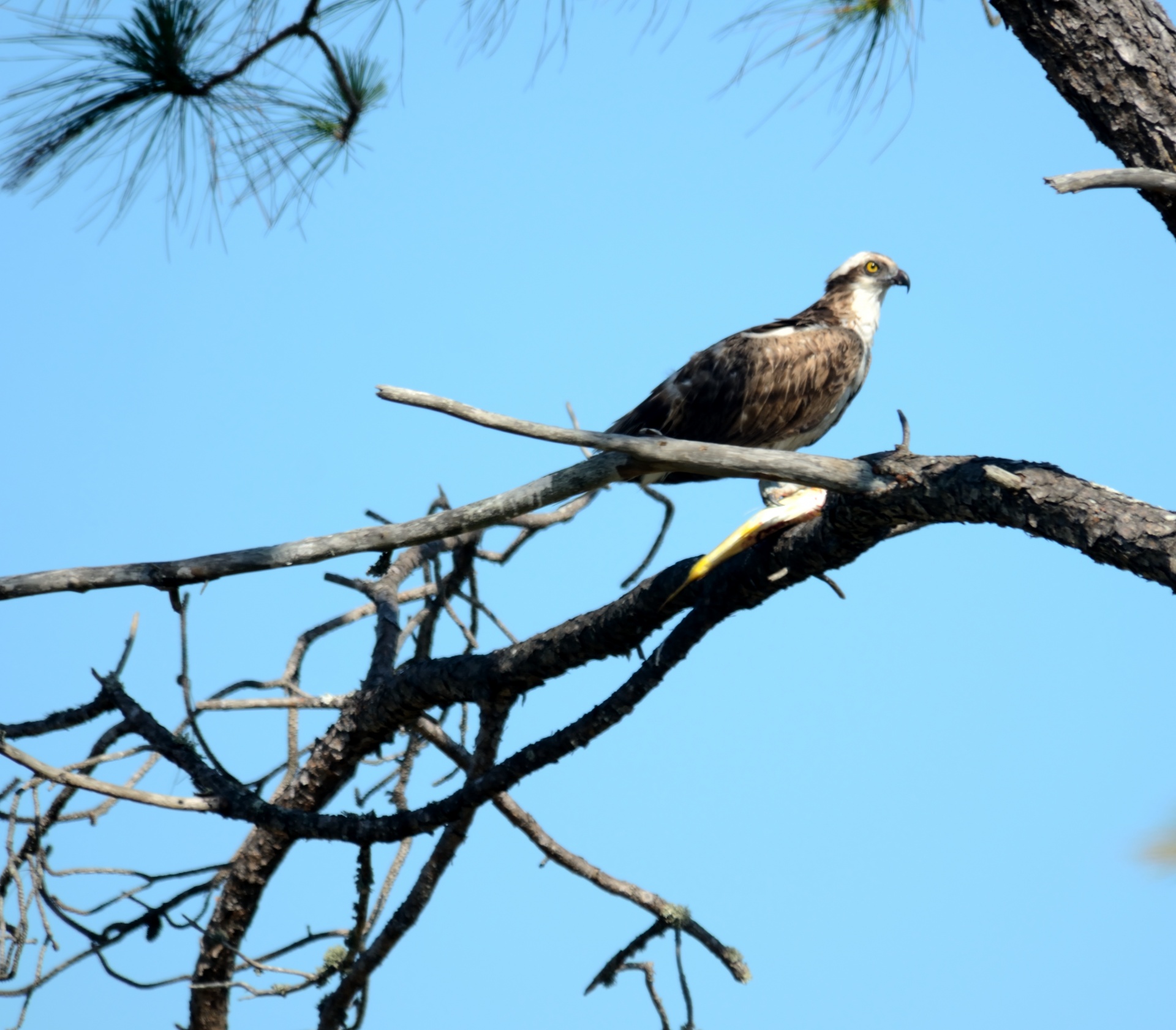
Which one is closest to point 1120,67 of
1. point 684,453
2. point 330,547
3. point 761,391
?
point 684,453

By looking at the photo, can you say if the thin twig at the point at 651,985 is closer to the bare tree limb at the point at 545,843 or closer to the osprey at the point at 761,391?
the bare tree limb at the point at 545,843

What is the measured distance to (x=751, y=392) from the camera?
19.8 feet

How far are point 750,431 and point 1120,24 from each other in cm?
277

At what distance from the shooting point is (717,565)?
3902mm

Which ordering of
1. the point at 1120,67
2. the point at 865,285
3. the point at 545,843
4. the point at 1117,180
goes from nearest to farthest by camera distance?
1. the point at 1117,180
2. the point at 1120,67
3. the point at 545,843
4. the point at 865,285

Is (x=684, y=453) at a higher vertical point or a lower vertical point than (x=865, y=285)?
lower

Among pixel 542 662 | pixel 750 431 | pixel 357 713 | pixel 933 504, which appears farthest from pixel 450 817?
pixel 750 431

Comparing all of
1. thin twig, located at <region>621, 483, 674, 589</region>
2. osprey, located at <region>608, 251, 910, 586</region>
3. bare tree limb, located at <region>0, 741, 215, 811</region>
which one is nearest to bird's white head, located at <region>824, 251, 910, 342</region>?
osprey, located at <region>608, 251, 910, 586</region>

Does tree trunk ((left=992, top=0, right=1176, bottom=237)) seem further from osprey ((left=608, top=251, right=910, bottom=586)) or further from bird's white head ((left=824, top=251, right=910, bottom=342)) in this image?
bird's white head ((left=824, top=251, right=910, bottom=342))

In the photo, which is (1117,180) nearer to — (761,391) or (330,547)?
(330,547)

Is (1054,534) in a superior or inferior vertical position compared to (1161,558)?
superior

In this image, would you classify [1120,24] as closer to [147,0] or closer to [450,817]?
[450,817]

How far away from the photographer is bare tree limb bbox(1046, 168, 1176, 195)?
9.46 feet

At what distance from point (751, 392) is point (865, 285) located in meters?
1.40
